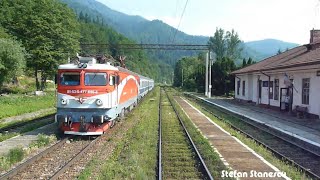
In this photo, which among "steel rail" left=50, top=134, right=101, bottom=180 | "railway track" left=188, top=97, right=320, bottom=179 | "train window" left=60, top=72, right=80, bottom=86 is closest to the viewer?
"steel rail" left=50, top=134, right=101, bottom=180

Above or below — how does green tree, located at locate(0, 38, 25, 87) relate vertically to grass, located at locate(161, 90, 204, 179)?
above

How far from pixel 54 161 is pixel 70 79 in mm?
4478

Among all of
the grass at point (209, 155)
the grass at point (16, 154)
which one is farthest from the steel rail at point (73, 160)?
the grass at point (209, 155)

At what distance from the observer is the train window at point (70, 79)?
14023 millimetres

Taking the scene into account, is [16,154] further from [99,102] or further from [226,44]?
[226,44]

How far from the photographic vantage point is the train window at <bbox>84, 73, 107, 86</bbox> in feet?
46.0

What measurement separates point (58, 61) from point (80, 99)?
108ft

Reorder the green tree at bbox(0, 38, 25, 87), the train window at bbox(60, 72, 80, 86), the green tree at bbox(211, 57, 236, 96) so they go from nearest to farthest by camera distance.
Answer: the train window at bbox(60, 72, 80, 86), the green tree at bbox(0, 38, 25, 87), the green tree at bbox(211, 57, 236, 96)

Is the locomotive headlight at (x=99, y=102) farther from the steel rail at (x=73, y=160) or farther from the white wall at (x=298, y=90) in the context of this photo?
the white wall at (x=298, y=90)

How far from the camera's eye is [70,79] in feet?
46.3


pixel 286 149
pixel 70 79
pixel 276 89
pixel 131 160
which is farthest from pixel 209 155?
pixel 276 89

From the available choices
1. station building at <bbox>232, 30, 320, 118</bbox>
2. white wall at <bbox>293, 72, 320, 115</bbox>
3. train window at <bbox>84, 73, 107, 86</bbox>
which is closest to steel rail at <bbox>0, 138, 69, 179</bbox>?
train window at <bbox>84, 73, 107, 86</bbox>

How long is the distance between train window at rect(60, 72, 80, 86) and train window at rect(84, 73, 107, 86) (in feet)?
0.98

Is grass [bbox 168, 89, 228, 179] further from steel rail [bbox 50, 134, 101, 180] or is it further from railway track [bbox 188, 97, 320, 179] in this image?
steel rail [bbox 50, 134, 101, 180]
